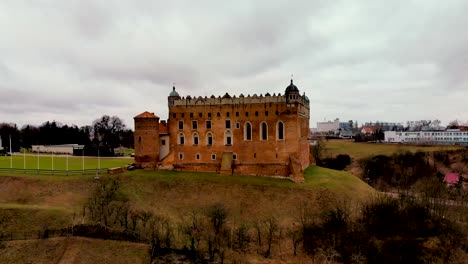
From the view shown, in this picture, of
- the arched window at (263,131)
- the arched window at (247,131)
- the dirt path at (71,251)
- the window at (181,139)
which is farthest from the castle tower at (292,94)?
the dirt path at (71,251)

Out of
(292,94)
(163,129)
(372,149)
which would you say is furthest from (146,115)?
(372,149)

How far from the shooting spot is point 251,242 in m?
32.5

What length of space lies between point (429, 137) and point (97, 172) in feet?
357

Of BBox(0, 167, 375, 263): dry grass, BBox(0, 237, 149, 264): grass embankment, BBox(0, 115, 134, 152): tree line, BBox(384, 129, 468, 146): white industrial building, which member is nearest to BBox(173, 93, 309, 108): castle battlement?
BBox(0, 167, 375, 263): dry grass

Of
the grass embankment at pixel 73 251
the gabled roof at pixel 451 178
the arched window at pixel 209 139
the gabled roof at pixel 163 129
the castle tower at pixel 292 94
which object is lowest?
the grass embankment at pixel 73 251

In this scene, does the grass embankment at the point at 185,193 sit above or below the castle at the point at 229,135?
below

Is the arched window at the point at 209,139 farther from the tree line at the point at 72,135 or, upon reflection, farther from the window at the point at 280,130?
the tree line at the point at 72,135

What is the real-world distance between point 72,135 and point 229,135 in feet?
234

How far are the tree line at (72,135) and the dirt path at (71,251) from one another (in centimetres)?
6687

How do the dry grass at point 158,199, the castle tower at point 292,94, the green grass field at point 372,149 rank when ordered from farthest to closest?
the green grass field at point 372,149, the castle tower at point 292,94, the dry grass at point 158,199

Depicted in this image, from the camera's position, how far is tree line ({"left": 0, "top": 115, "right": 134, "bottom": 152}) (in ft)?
326

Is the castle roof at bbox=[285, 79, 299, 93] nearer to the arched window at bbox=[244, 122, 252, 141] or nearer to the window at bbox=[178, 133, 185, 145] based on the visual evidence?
the arched window at bbox=[244, 122, 252, 141]

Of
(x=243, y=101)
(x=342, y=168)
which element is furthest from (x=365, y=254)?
(x=342, y=168)

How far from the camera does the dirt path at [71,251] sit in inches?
1106
